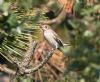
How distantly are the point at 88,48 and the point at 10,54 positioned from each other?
1.89 metres

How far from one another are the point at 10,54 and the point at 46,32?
1.63m

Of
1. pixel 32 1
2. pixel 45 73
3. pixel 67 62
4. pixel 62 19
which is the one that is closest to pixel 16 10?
pixel 32 1

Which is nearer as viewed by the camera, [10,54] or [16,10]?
[16,10]

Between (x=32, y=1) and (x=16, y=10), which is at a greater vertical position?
(x=32, y=1)

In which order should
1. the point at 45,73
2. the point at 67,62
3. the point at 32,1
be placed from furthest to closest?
the point at 45,73 < the point at 32,1 < the point at 67,62

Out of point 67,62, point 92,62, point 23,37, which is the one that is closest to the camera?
point 92,62

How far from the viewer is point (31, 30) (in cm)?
315

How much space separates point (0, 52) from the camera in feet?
9.53

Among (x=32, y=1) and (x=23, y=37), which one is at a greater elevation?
(x=32, y=1)

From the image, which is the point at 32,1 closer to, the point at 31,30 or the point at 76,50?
the point at 76,50

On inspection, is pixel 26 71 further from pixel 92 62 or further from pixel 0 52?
pixel 92 62

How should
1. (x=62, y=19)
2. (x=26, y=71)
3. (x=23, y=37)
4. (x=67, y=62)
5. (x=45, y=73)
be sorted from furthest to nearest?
1. (x=62, y=19)
2. (x=45, y=73)
3. (x=23, y=37)
4. (x=26, y=71)
5. (x=67, y=62)

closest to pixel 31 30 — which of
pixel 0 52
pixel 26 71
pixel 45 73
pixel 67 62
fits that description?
pixel 0 52

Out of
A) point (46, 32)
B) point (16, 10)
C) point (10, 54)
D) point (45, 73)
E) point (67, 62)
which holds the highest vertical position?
point (67, 62)
